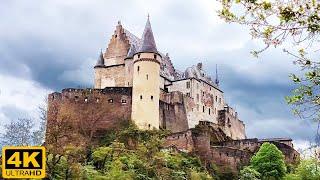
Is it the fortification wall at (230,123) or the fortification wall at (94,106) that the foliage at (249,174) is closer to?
the fortification wall at (94,106)

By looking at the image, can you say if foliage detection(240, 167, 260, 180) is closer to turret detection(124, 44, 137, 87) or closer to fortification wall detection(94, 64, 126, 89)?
turret detection(124, 44, 137, 87)

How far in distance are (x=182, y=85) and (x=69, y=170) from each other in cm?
3419

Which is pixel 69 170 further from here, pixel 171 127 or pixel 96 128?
pixel 171 127

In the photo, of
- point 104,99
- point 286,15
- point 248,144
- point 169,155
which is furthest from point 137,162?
point 286,15

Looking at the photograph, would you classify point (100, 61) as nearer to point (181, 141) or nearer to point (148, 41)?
point (148, 41)

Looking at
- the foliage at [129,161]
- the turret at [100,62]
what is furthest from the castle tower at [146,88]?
the turret at [100,62]

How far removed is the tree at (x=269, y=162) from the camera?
59406 mm

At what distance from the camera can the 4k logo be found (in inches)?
324

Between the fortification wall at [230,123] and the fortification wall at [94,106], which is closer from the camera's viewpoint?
the fortification wall at [94,106]

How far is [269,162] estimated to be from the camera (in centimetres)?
5978

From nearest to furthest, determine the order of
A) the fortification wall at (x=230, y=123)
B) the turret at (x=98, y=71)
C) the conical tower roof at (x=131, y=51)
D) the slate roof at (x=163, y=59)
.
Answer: the slate roof at (x=163, y=59)
the conical tower roof at (x=131, y=51)
the turret at (x=98, y=71)
the fortification wall at (x=230, y=123)

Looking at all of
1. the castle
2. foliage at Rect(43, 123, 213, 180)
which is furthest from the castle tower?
foliage at Rect(43, 123, 213, 180)

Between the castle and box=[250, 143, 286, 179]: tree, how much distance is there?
2193 mm

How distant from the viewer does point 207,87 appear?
74875 millimetres
